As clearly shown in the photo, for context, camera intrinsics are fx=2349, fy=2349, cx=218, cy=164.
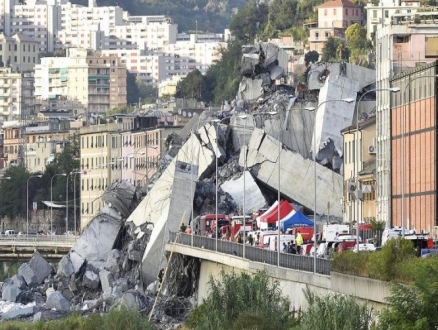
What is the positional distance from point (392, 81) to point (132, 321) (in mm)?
18204

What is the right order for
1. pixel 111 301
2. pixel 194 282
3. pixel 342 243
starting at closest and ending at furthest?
pixel 342 243, pixel 194 282, pixel 111 301

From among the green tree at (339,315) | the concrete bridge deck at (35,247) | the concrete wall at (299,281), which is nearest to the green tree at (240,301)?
the concrete wall at (299,281)

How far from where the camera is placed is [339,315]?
56.8 metres

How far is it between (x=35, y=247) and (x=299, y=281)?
77497mm

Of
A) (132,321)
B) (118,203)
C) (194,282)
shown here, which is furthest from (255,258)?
(118,203)

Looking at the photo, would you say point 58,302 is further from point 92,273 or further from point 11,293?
point 11,293

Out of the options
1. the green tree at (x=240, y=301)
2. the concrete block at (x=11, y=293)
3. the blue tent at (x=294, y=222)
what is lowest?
the concrete block at (x=11, y=293)

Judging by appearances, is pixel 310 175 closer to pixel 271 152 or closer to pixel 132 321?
pixel 271 152

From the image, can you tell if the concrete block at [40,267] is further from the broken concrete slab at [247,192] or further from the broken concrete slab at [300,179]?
the broken concrete slab at [300,179]

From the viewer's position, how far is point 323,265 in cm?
6975

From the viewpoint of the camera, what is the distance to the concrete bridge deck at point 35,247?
148500 mm

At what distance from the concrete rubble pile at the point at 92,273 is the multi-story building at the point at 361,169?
11.1 metres

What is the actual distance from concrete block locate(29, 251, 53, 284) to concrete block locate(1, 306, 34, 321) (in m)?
15.3

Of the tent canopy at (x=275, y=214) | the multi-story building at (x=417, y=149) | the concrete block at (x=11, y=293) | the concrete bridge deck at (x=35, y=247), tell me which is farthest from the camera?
the concrete bridge deck at (x=35, y=247)
